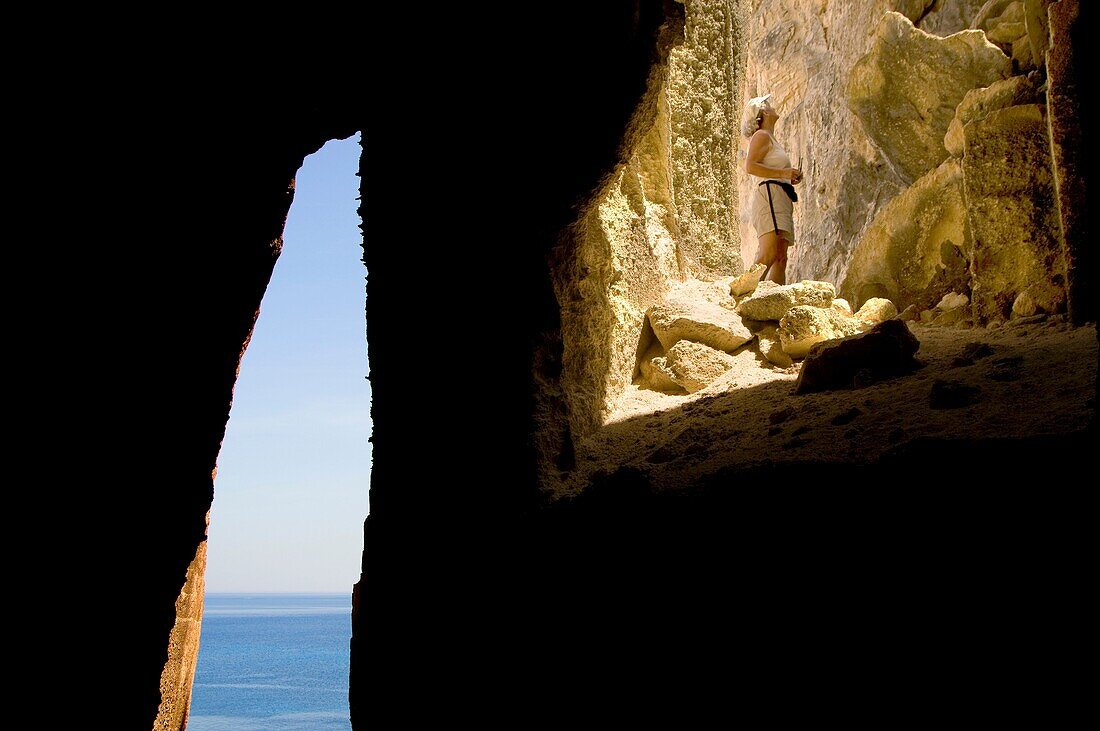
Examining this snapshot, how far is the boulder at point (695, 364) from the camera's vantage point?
14.9 ft

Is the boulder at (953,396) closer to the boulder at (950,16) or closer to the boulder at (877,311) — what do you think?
the boulder at (877,311)

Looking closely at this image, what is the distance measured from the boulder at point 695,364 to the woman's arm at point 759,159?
1897mm

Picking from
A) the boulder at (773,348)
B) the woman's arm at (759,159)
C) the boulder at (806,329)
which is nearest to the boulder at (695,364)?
the boulder at (773,348)

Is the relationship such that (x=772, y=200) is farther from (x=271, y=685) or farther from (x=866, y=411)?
(x=271, y=685)

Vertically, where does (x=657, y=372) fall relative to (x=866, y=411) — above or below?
above

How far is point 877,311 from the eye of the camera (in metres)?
4.88

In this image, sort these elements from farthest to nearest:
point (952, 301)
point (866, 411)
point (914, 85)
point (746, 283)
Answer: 1. point (914, 85)
2. point (746, 283)
3. point (952, 301)
4. point (866, 411)

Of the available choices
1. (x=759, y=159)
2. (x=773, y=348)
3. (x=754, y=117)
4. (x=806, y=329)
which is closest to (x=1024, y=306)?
(x=806, y=329)

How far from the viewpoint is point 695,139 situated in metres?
6.16

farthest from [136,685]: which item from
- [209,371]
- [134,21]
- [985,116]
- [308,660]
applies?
[308,660]

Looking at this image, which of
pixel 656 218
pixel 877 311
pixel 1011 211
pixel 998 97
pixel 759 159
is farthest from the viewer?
pixel 759 159

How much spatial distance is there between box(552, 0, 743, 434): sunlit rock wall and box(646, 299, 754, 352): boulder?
0.13 meters

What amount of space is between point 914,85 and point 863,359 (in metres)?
3.57

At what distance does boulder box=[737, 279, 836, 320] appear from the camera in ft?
15.3
